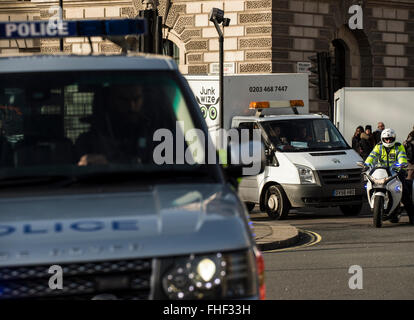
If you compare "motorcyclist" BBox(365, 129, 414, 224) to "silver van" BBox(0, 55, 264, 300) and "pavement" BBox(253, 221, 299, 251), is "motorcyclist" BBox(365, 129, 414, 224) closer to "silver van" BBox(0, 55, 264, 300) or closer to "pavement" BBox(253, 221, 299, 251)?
"pavement" BBox(253, 221, 299, 251)

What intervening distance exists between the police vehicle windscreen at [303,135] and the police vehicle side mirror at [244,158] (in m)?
13.5

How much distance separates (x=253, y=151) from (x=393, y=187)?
12.2 metres

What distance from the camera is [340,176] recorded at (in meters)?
18.8

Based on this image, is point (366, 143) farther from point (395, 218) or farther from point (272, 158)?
point (395, 218)

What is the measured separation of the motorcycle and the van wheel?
1997mm

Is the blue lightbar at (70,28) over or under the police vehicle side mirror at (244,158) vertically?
over

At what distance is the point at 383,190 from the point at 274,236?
3103mm

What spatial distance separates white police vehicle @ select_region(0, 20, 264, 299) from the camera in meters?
3.83

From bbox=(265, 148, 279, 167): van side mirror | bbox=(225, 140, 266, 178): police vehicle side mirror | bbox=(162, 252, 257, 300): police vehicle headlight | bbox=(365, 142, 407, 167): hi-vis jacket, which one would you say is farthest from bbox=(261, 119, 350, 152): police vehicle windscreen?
bbox=(162, 252, 257, 300): police vehicle headlight

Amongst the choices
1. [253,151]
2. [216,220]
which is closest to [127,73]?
[253,151]

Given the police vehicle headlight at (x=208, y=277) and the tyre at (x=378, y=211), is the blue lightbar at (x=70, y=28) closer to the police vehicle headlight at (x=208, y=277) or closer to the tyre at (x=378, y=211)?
the police vehicle headlight at (x=208, y=277)

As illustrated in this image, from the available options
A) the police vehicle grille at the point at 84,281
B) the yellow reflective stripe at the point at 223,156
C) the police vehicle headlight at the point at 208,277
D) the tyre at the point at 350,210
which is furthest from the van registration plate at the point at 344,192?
the police vehicle grille at the point at 84,281

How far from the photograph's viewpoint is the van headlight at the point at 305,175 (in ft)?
60.6

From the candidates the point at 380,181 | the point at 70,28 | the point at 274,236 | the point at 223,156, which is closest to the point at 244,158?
the point at 223,156
